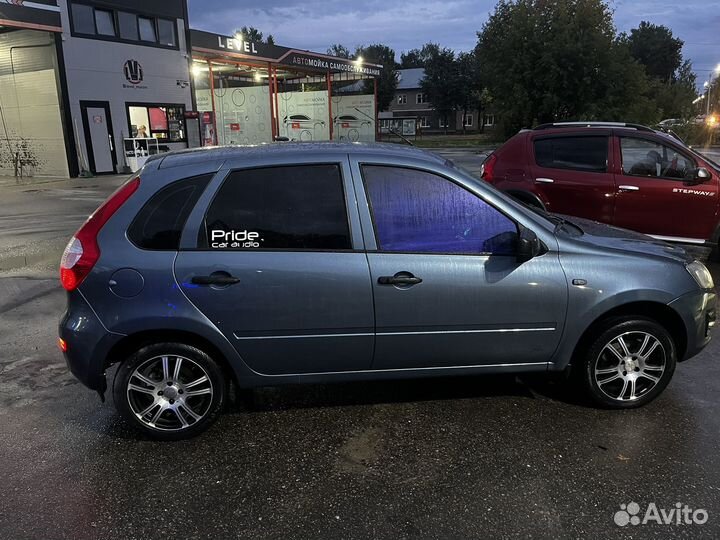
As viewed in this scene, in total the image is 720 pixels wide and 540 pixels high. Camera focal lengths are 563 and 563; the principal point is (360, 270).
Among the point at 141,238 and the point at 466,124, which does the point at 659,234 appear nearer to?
the point at 141,238

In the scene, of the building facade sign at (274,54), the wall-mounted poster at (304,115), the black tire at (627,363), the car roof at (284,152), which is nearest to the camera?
the car roof at (284,152)

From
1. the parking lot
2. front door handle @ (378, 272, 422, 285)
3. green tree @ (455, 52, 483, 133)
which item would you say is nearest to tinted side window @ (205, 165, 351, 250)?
front door handle @ (378, 272, 422, 285)

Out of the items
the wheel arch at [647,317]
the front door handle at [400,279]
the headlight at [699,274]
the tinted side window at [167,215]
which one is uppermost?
the tinted side window at [167,215]

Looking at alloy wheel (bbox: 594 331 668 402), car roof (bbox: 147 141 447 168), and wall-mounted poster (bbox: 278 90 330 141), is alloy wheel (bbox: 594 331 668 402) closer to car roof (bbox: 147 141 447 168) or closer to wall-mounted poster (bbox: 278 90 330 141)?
car roof (bbox: 147 141 447 168)

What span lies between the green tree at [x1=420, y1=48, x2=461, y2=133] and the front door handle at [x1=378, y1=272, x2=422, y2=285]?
70.7 metres

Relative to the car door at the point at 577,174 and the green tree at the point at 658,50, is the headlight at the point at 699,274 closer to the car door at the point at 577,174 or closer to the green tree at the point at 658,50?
the car door at the point at 577,174

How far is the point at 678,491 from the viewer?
2916mm

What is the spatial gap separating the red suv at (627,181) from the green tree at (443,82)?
66005mm

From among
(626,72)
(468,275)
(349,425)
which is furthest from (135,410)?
(626,72)

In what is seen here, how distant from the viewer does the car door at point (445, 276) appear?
11.0 feet

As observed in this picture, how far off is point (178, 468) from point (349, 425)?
3.49 feet

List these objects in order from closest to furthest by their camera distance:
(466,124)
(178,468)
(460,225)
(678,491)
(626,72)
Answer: (678,491), (178,468), (460,225), (626,72), (466,124)

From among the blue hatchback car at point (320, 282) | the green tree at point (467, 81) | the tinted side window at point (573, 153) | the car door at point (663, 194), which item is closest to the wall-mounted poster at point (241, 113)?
the tinted side window at point (573, 153)

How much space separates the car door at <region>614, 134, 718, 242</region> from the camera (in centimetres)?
693
